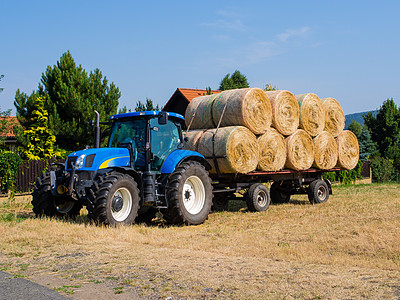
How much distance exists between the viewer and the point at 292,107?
1282 centimetres

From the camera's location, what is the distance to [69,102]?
68.7 feet

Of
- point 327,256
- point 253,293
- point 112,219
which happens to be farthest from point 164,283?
point 112,219

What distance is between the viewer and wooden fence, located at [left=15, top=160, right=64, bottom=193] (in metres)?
17.0

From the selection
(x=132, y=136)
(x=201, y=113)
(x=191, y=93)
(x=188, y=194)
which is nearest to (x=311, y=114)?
(x=201, y=113)

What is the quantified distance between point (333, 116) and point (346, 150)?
122 cm

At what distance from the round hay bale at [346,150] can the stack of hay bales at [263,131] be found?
11 centimetres

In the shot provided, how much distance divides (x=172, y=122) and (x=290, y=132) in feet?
12.2

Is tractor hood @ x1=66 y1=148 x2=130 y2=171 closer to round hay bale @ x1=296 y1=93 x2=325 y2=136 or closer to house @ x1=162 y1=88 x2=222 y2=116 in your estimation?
round hay bale @ x1=296 y1=93 x2=325 y2=136

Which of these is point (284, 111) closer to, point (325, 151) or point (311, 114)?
point (311, 114)

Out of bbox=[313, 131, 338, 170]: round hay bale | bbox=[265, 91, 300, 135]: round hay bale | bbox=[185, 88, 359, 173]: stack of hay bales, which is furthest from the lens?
bbox=[313, 131, 338, 170]: round hay bale

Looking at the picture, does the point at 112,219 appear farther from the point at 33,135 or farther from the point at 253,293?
the point at 33,135

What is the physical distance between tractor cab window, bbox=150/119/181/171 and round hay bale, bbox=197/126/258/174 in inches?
40.9

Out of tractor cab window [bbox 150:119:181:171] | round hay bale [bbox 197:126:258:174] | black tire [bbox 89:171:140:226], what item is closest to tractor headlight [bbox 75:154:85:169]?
black tire [bbox 89:171:140:226]

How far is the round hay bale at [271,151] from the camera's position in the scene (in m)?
11.9
